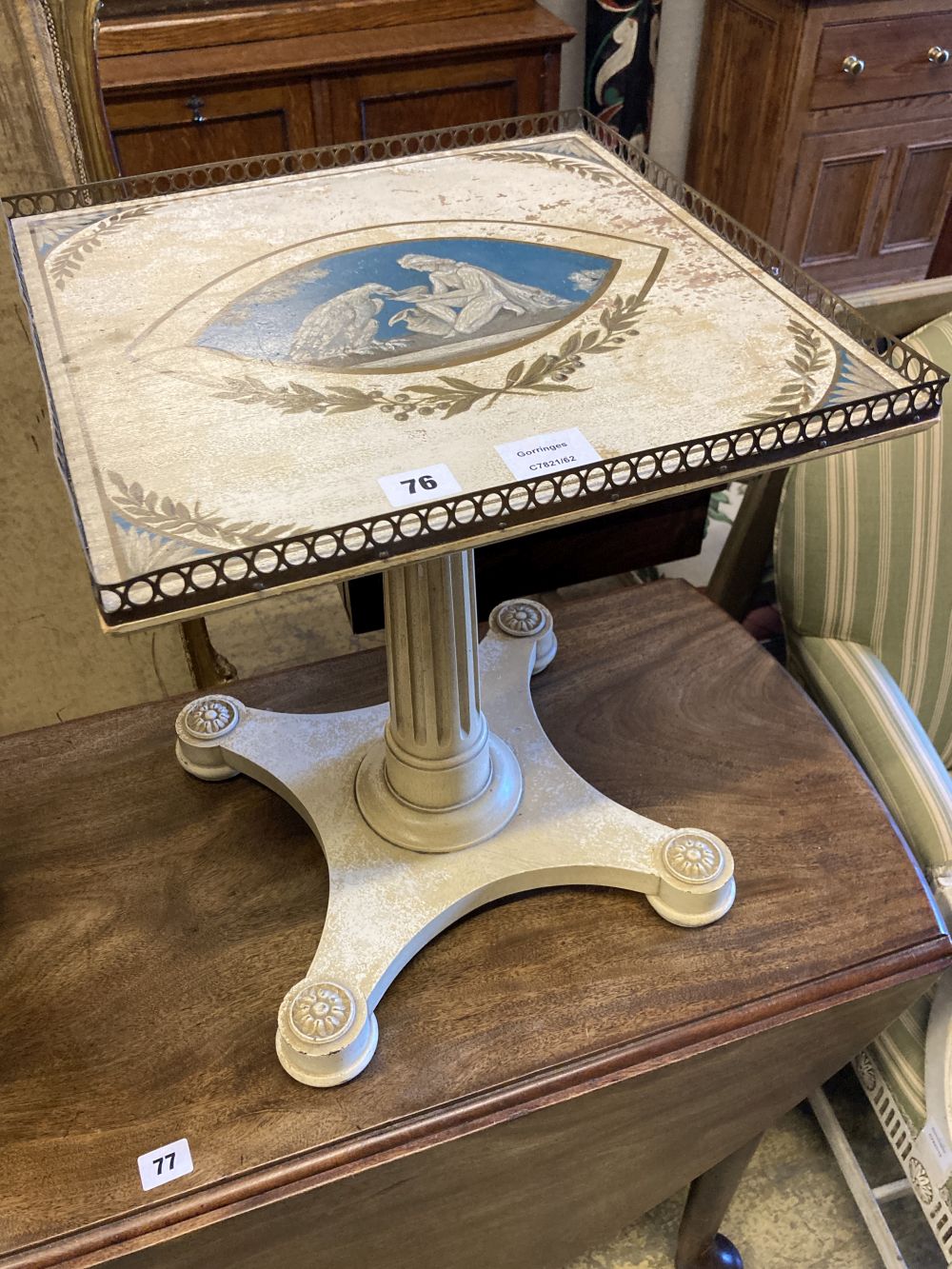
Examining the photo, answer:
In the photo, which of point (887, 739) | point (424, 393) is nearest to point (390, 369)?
point (424, 393)

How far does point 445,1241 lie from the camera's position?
815 millimetres

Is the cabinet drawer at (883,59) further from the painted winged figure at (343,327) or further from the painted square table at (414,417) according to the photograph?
the painted winged figure at (343,327)

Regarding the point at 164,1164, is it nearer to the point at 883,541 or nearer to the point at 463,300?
the point at 463,300

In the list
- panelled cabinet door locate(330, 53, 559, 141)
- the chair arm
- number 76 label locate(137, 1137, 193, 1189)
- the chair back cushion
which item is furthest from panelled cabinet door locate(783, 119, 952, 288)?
number 76 label locate(137, 1137, 193, 1189)

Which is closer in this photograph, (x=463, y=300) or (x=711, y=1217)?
(x=463, y=300)

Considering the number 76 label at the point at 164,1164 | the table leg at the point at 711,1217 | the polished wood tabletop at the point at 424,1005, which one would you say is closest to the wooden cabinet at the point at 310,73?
the polished wood tabletop at the point at 424,1005

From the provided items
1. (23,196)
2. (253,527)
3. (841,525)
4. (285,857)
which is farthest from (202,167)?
(841,525)

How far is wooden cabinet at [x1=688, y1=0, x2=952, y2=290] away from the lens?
1.87 m

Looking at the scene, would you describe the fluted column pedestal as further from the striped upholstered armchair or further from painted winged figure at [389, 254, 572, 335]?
the striped upholstered armchair

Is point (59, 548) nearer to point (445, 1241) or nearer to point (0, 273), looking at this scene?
point (0, 273)

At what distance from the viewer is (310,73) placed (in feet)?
5.18

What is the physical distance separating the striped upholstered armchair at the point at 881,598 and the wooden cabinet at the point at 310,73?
91 cm

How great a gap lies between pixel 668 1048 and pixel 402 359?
50 cm

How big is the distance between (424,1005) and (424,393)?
1.45 feet
